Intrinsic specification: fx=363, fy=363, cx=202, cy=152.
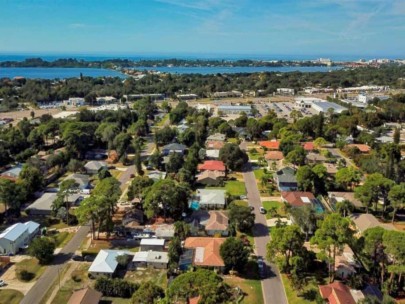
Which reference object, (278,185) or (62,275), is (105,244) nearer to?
(62,275)

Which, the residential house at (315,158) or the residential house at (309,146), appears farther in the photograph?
the residential house at (309,146)

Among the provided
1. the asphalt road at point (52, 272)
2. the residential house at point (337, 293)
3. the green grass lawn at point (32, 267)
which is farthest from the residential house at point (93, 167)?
the residential house at point (337, 293)

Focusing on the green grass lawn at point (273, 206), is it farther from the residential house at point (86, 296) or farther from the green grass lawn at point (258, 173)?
the residential house at point (86, 296)

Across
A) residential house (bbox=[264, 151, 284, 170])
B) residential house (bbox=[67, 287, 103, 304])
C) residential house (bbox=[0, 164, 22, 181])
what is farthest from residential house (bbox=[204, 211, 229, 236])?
residential house (bbox=[0, 164, 22, 181])

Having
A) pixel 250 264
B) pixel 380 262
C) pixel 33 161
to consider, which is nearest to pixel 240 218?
pixel 250 264

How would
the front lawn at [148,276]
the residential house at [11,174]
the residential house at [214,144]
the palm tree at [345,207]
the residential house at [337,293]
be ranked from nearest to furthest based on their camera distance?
the residential house at [337,293] → the front lawn at [148,276] → the palm tree at [345,207] → the residential house at [11,174] → the residential house at [214,144]

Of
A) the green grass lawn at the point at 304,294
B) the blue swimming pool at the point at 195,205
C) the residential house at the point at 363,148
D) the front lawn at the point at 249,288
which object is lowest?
the front lawn at the point at 249,288
